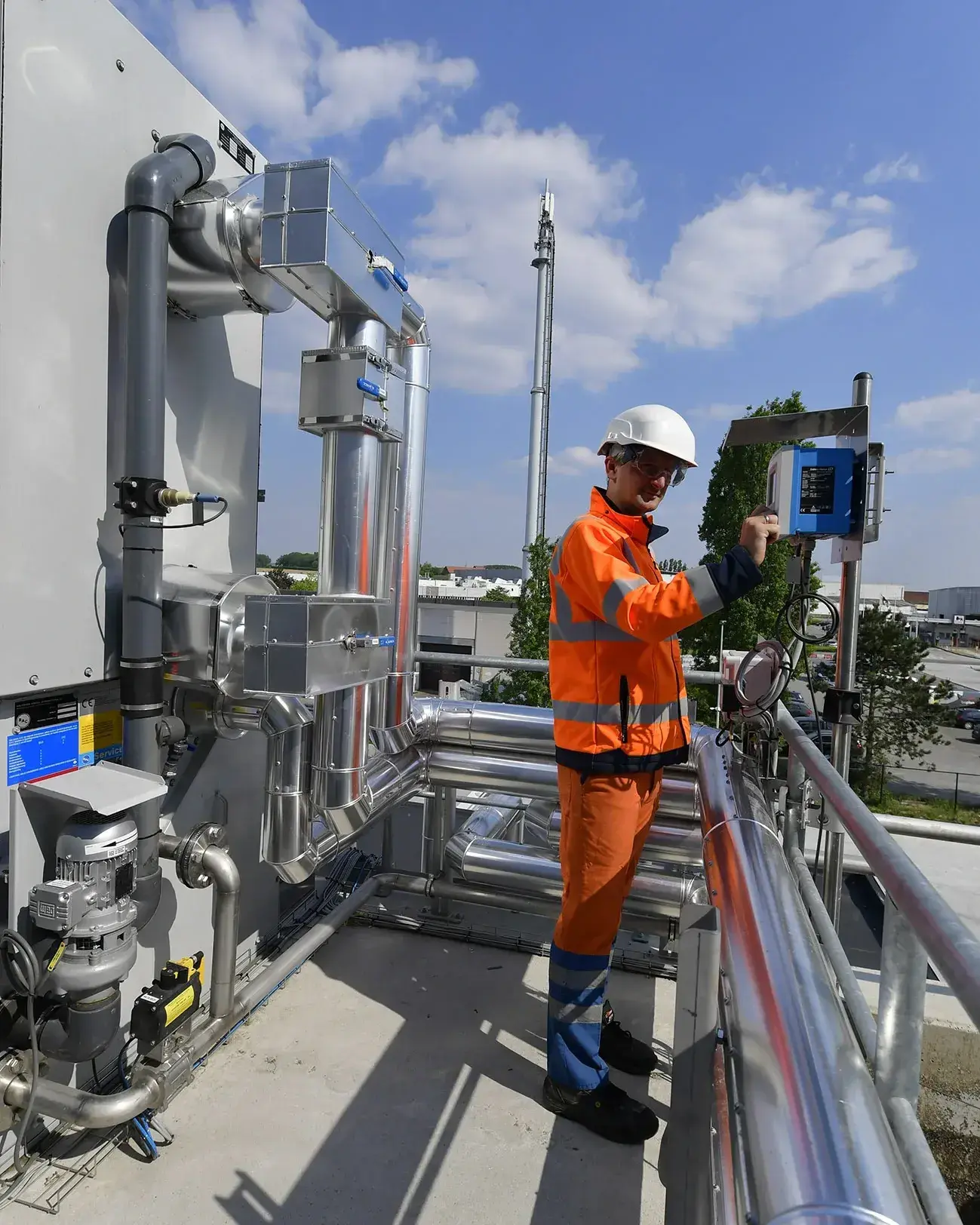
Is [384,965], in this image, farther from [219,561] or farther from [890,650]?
[890,650]

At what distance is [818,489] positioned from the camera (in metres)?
2.29

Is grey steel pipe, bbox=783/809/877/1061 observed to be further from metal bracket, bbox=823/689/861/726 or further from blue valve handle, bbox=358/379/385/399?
blue valve handle, bbox=358/379/385/399

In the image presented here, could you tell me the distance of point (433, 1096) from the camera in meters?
2.34

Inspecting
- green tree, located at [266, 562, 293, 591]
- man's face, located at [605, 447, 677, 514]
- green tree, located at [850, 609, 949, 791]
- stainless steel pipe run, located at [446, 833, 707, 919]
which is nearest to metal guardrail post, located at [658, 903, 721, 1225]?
man's face, located at [605, 447, 677, 514]

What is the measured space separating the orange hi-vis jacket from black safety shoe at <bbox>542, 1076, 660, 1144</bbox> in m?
0.98

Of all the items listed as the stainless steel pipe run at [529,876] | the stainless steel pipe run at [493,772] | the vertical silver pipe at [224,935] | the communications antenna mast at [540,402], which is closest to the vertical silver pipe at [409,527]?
the stainless steel pipe run at [493,772]

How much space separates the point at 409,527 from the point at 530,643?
12.2 meters

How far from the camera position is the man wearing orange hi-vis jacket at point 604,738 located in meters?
2.10

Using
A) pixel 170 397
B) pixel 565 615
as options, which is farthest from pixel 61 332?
pixel 565 615

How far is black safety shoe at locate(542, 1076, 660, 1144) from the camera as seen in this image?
2.15 meters

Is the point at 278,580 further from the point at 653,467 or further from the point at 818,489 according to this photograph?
the point at 818,489

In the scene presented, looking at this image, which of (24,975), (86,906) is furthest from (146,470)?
(24,975)

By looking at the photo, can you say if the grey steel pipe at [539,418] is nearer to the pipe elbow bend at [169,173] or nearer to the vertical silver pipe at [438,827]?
the vertical silver pipe at [438,827]

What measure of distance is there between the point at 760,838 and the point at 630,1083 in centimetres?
138
